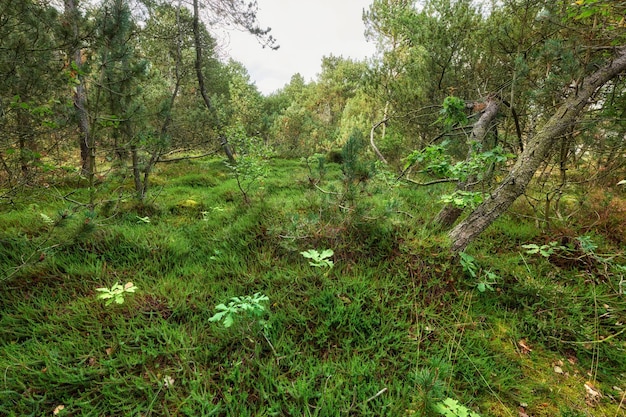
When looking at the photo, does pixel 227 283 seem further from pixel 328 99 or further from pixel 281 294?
pixel 328 99

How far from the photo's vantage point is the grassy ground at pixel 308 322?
5.42ft

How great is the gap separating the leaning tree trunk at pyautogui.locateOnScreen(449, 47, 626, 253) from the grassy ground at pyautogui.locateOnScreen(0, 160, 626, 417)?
19.0 inches

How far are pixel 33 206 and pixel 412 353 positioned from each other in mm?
5530

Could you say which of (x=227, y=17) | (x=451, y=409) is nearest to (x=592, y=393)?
(x=451, y=409)

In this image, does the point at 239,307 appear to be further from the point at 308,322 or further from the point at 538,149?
the point at 538,149

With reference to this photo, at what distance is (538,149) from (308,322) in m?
3.04

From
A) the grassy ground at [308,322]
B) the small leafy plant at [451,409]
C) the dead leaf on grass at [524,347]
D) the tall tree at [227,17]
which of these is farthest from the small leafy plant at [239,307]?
the tall tree at [227,17]

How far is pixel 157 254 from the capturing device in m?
2.91

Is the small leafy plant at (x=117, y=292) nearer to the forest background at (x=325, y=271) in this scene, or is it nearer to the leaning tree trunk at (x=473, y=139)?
the forest background at (x=325, y=271)

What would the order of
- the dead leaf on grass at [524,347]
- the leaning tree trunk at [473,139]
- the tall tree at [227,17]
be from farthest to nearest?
the tall tree at [227,17]
the leaning tree trunk at [473,139]
the dead leaf on grass at [524,347]

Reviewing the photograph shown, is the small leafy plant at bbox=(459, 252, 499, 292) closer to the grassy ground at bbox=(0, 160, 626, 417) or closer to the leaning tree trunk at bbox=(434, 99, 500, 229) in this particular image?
the grassy ground at bbox=(0, 160, 626, 417)

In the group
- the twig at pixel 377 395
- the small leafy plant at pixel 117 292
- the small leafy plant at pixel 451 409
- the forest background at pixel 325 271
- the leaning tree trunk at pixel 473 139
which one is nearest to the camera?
the small leafy plant at pixel 451 409

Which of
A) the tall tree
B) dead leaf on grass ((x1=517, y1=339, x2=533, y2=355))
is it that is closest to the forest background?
dead leaf on grass ((x1=517, y1=339, x2=533, y2=355))

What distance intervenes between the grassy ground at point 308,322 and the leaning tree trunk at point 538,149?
482mm
